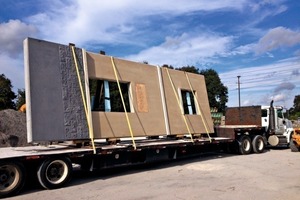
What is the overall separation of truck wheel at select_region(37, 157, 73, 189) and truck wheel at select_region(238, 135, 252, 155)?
9.97 m

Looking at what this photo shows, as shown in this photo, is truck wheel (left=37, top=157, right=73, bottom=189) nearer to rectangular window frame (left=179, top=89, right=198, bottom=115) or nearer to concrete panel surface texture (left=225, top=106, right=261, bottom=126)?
rectangular window frame (left=179, top=89, right=198, bottom=115)

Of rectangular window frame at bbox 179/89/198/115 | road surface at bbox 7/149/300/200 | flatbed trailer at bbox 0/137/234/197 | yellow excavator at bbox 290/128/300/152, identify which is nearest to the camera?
road surface at bbox 7/149/300/200

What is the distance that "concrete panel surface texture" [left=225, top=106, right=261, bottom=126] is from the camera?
19.7 m

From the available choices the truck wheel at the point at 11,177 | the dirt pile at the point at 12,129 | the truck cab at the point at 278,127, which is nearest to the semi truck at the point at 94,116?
the truck wheel at the point at 11,177

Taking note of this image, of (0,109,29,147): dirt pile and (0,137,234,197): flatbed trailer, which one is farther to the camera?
(0,109,29,147): dirt pile

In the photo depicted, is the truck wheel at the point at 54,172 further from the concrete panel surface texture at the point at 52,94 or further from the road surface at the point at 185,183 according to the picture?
the concrete panel surface texture at the point at 52,94

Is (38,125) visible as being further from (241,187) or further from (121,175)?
(241,187)

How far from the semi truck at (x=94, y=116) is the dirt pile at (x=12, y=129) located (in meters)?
5.87

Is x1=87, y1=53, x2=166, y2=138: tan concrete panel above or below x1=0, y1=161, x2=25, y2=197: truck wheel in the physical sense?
above

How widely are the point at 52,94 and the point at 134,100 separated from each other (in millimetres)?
3431

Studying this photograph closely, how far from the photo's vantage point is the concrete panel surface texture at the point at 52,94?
362 inches

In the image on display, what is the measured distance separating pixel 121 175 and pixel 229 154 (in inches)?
304

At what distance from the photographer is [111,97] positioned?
12016 mm

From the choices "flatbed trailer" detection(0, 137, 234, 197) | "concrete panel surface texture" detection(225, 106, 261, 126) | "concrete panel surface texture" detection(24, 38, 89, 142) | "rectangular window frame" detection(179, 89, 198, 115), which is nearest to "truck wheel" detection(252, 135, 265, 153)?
"concrete panel surface texture" detection(225, 106, 261, 126)
